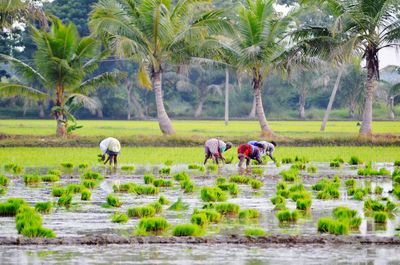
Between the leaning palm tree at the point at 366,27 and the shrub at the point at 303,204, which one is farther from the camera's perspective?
the leaning palm tree at the point at 366,27

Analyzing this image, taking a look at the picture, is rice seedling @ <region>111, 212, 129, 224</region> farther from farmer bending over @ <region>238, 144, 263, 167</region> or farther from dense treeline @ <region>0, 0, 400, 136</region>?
dense treeline @ <region>0, 0, 400, 136</region>

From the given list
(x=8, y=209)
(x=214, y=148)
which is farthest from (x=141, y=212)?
(x=214, y=148)

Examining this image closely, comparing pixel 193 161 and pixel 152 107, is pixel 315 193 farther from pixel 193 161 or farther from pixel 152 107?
pixel 152 107

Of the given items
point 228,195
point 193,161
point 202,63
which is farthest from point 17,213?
point 202,63

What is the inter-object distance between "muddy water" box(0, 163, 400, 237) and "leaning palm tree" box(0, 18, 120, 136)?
1513 centimetres

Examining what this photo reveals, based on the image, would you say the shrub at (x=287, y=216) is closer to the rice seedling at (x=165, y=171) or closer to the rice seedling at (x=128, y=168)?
the rice seedling at (x=165, y=171)

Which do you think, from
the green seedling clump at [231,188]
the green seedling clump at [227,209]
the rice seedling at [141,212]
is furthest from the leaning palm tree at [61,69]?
the rice seedling at [141,212]

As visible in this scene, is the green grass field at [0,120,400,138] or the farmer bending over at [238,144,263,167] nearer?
the farmer bending over at [238,144,263,167]

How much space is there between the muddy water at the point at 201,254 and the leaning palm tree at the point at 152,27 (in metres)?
24.8

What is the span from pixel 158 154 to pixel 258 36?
28.6ft

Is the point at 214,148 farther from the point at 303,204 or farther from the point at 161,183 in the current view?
the point at 303,204

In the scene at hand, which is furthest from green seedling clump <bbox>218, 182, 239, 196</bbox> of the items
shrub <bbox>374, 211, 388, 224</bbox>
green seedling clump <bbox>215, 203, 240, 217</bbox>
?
shrub <bbox>374, 211, 388, 224</bbox>

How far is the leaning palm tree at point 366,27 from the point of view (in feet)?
119

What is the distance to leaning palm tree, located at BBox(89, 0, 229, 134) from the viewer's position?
36531 mm
